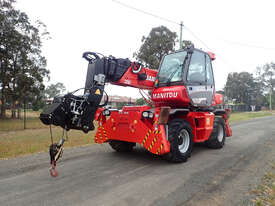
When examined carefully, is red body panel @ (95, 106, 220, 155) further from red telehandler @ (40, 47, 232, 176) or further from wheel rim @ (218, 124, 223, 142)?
wheel rim @ (218, 124, 223, 142)

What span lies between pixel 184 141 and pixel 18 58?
940 inches

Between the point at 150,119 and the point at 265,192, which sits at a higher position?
the point at 150,119

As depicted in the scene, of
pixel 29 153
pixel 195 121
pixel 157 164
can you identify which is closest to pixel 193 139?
pixel 195 121

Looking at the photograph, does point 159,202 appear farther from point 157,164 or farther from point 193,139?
point 193,139

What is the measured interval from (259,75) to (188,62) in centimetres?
7940

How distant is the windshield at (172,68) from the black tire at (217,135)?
8.22 feet

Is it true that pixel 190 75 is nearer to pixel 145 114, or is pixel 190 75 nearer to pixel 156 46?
pixel 145 114

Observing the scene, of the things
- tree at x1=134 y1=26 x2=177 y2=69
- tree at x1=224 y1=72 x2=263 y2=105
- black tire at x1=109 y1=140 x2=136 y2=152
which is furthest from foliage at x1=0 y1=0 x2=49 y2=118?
tree at x1=224 y1=72 x2=263 y2=105

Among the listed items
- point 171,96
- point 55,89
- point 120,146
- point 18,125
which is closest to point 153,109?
point 171,96

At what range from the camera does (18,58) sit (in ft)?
76.7

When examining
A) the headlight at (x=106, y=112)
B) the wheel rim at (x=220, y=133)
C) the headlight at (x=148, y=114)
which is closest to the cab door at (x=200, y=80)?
the wheel rim at (x=220, y=133)

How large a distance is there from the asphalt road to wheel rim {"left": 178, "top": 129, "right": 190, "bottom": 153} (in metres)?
0.37

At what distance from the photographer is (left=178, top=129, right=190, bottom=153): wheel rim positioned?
5.48 meters

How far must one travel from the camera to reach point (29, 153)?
20.5 feet
